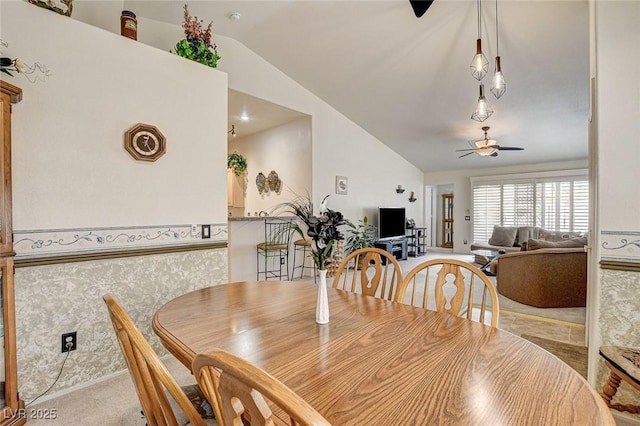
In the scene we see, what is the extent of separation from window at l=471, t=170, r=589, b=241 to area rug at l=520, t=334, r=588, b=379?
17.2ft

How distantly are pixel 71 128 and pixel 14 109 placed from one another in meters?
0.27

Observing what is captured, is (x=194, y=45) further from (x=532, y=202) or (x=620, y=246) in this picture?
(x=532, y=202)

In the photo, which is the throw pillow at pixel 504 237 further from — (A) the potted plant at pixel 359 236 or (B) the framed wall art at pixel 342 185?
(B) the framed wall art at pixel 342 185

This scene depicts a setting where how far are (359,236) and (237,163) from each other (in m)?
2.85

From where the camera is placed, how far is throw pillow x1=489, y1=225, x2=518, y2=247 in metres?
6.76

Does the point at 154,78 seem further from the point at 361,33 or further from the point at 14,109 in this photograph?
the point at 361,33

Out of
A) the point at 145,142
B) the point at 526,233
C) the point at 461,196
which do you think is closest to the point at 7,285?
the point at 145,142

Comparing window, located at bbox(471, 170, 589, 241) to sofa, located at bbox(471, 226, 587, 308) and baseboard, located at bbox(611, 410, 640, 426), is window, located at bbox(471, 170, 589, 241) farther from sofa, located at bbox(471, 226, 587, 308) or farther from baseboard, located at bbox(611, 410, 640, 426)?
baseboard, located at bbox(611, 410, 640, 426)

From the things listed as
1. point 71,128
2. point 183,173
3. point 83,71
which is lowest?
point 183,173

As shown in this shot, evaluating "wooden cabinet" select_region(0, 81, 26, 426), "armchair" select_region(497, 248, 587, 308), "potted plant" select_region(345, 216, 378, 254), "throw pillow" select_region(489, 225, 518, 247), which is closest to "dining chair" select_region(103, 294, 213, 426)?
"wooden cabinet" select_region(0, 81, 26, 426)

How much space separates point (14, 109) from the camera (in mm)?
1822

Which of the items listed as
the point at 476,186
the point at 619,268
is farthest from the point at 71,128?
the point at 476,186

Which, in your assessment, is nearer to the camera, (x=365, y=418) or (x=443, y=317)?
(x=365, y=418)

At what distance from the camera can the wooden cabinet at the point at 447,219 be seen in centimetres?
991
